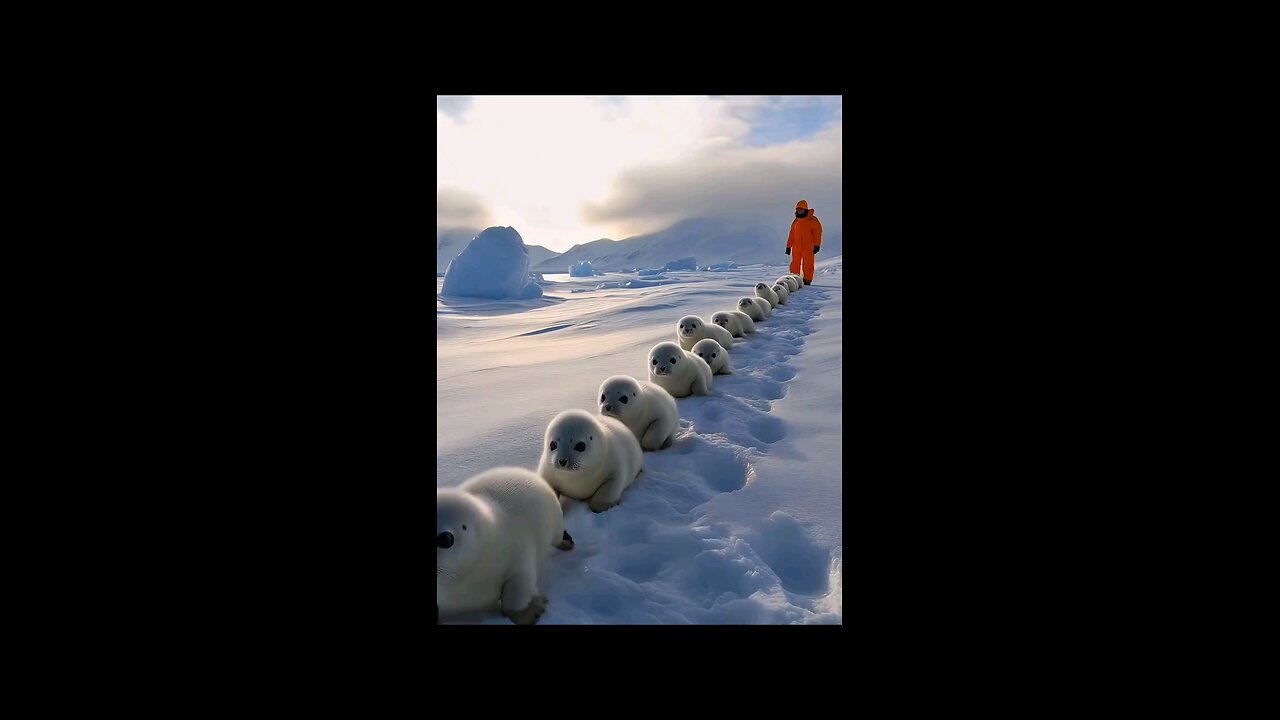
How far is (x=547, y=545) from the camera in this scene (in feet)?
7.33

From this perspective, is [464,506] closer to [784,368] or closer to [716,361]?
[716,361]

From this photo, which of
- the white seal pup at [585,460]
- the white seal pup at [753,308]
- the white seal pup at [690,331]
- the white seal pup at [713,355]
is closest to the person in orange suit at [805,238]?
the white seal pup at [753,308]

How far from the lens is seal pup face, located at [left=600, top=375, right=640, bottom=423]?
3.27 meters

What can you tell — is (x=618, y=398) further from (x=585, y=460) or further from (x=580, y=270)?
(x=580, y=270)

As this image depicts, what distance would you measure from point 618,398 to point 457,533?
5.22 ft

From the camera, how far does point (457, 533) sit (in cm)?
177

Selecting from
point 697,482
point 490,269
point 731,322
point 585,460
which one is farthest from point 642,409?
point 490,269

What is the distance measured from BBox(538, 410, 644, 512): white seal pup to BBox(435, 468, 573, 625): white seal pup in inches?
12.0

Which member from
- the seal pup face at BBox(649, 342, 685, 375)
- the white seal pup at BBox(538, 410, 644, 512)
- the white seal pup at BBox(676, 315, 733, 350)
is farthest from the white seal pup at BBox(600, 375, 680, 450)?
the white seal pup at BBox(676, 315, 733, 350)

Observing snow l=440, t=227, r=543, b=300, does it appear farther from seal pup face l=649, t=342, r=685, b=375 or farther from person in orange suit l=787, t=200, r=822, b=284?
seal pup face l=649, t=342, r=685, b=375

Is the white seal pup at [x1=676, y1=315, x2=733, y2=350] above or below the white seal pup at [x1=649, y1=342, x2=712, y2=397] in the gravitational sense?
above

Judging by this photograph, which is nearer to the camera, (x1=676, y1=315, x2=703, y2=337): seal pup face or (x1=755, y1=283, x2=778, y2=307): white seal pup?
(x1=676, y1=315, x2=703, y2=337): seal pup face
